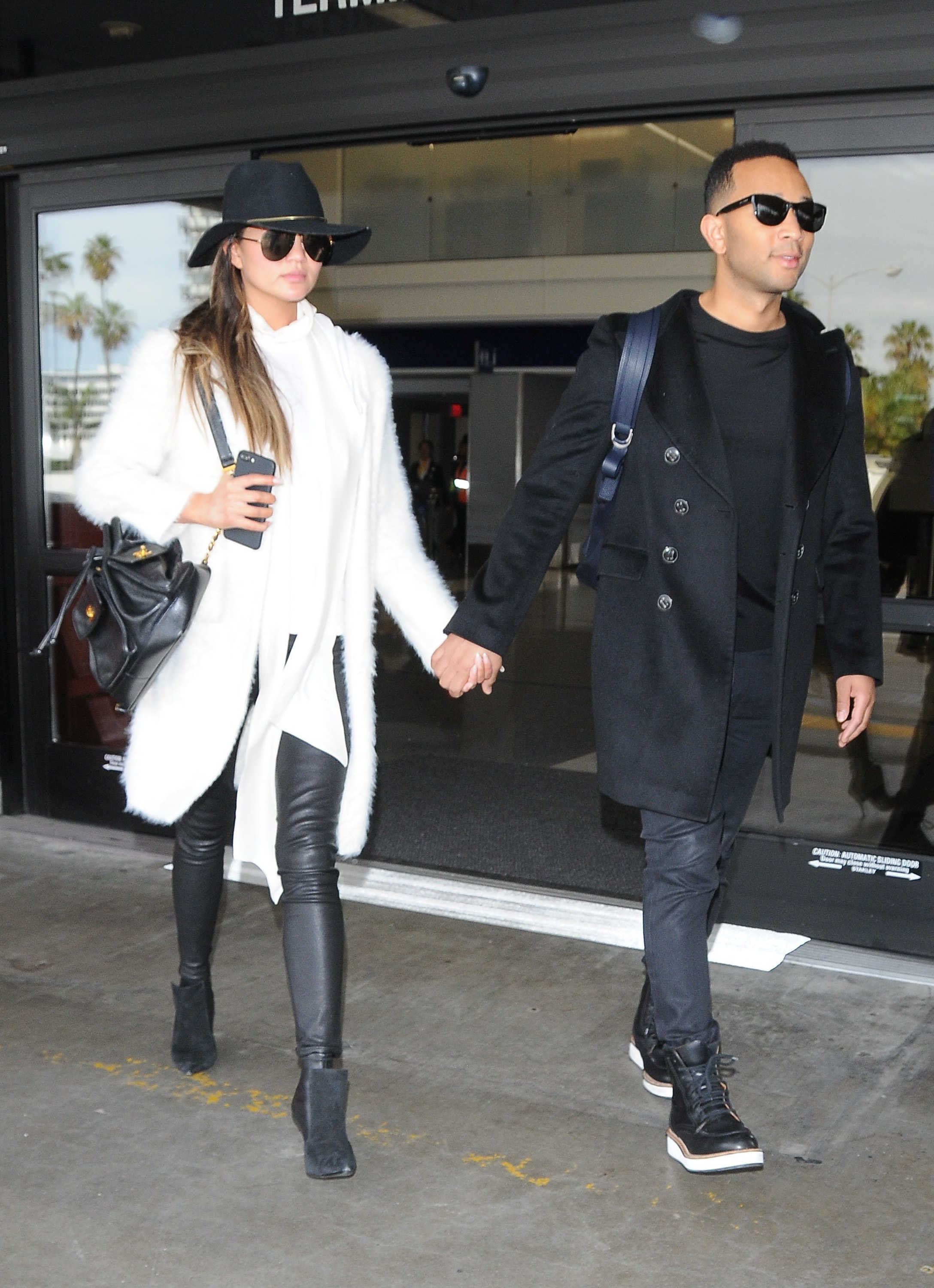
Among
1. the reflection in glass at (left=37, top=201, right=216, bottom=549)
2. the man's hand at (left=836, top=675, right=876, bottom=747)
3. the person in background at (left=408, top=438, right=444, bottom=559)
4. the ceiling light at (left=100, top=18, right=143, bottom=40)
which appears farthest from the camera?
the person in background at (left=408, top=438, right=444, bottom=559)

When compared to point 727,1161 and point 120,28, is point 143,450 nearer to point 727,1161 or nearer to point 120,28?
point 727,1161

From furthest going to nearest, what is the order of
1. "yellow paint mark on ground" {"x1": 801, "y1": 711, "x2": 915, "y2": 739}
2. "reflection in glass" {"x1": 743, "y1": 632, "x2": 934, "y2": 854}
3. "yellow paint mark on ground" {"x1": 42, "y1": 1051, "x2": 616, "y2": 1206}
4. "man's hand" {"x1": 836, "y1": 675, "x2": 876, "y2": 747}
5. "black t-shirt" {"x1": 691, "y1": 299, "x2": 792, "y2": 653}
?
"yellow paint mark on ground" {"x1": 801, "y1": 711, "x2": 915, "y2": 739} → "reflection in glass" {"x1": 743, "y1": 632, "x2": 934, "y2": 854} → "man's hand" {"x1": 836, "y1": 675, "x2": 876, "y2": 747} → "black t-shirt" {"x1": 691, "y1": 299, "x2": 792, "y2": 653} → "yellow paint mark on ground" {"x1": 42, "y1": 1051, "x2": 616, "y2": 1206}

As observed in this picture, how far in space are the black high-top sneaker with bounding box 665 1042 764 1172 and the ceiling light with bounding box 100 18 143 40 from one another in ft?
13.1

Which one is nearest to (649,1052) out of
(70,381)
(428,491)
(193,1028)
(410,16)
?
(193,1028)

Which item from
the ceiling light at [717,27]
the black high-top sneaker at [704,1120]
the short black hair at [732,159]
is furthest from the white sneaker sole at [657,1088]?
the ceiling light at [717,27]

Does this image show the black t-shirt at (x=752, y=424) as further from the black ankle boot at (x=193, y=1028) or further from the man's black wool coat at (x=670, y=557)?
the black ankle boot at (x=193, y=1028)

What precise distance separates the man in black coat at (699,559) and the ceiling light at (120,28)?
282 centimetres

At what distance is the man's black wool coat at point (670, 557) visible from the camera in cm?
310

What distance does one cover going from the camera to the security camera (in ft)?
15.1

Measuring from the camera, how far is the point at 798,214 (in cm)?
308

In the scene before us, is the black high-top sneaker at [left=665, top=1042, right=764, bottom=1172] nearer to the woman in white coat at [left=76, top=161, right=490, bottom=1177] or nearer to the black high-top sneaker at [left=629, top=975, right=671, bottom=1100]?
the black high-top sneaker at [left=629, top=975, right=671, bottom=1100]

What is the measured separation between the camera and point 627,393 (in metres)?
3.16

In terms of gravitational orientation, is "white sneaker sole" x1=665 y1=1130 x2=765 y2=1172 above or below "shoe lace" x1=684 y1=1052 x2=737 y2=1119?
below

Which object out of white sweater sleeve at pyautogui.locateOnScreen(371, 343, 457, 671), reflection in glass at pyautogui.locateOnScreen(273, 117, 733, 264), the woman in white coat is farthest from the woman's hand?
reflection in glass at pyautogui.locateOnScreen(273, 117, 733, 264)
